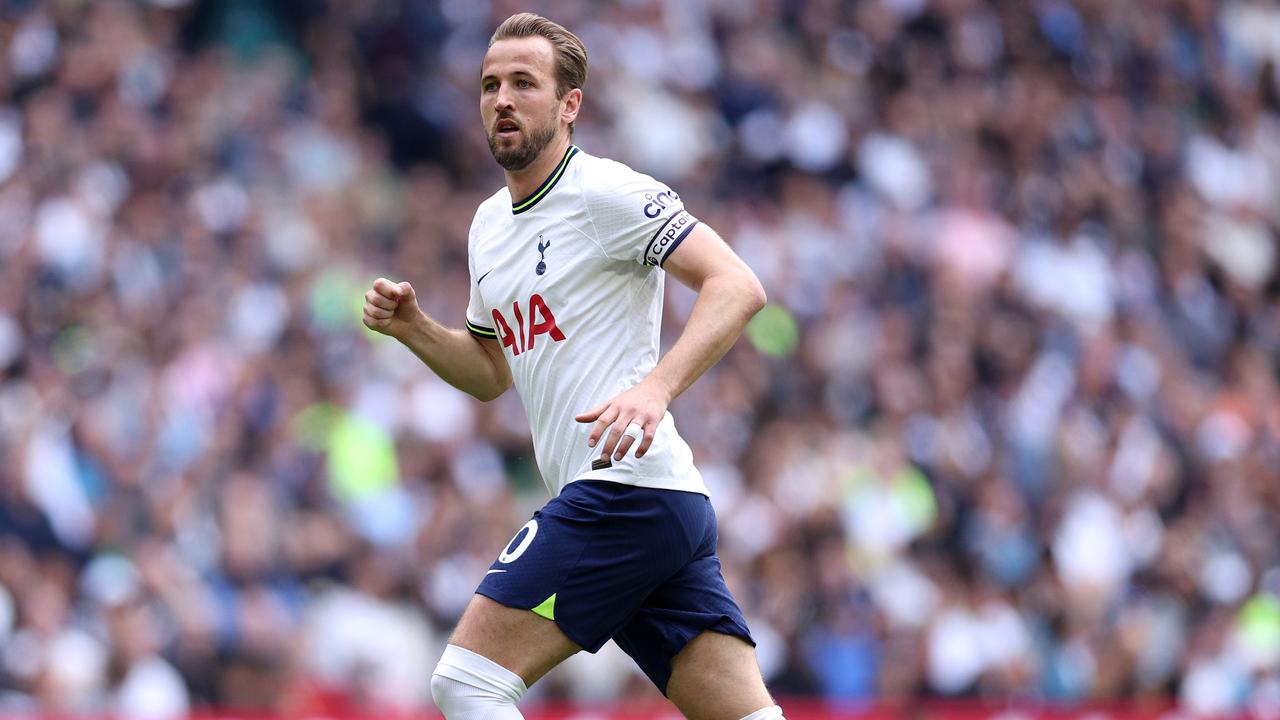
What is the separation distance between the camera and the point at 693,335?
5.26m

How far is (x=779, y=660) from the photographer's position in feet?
37.7

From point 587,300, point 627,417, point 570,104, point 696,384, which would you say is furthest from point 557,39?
point 696,384

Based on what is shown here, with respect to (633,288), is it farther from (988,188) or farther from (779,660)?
(988,188)

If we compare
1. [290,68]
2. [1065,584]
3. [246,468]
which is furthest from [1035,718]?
[290,68]

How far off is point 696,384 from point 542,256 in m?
8.15

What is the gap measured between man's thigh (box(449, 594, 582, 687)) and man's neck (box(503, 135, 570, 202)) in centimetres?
128

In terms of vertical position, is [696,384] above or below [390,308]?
above

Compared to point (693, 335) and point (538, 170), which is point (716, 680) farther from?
point (538, 170)

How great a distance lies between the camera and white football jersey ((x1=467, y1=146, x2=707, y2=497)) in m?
5.52

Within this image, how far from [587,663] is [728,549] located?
1.42 metres

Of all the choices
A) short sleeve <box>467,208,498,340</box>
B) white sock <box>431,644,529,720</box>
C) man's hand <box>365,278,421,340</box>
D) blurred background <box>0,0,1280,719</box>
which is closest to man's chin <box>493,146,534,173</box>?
short sleeve <box>467,208,498,340</box>

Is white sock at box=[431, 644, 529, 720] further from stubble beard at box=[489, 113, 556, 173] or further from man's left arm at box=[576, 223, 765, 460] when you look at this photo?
stubble beard at box=[489, 113, 556, 173]

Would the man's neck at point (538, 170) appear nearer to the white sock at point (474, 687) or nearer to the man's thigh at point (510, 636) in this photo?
the man's thigh at point (510, 636)

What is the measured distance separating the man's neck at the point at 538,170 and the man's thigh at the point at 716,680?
58.5 inches
